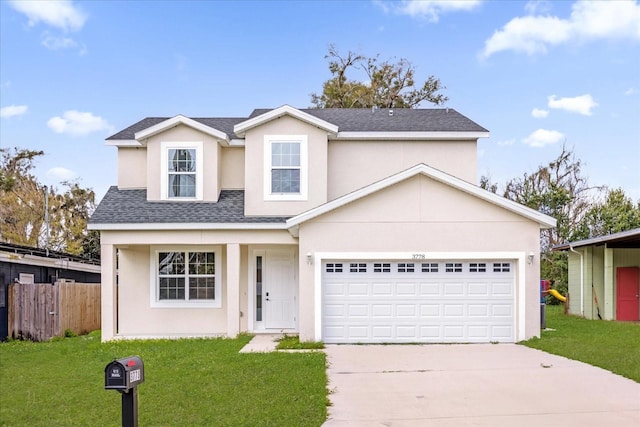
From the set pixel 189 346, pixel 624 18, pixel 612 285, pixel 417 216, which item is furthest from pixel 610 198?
pixel 189 346

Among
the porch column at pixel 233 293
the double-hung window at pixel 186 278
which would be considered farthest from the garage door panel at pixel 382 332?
the double-hung window at pixel 186 278

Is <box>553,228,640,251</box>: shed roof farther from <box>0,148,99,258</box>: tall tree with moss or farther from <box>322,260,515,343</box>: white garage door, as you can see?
<box>0,148,99,258</box>: tall tree with moss

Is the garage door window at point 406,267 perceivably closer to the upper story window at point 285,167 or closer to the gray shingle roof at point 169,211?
the gray shingle roof at point 169,211

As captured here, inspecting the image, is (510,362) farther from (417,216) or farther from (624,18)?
(624,18)

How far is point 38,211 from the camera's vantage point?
3544cm

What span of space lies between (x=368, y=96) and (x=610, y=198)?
46.0 ft

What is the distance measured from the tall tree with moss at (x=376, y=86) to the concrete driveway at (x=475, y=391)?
77.6ft

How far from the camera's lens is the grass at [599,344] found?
→ 1147 centimetres

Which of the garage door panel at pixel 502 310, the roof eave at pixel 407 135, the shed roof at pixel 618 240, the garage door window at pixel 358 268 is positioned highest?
the roof eave at pixel 407 135

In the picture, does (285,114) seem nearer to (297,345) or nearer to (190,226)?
(190,226)

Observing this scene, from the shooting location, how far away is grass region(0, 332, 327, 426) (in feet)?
25.6

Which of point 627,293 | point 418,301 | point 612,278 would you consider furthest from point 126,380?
point 627,293

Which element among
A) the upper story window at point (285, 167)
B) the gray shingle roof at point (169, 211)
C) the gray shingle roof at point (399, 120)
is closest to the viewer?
the gray shingle roof at point (169, 211)

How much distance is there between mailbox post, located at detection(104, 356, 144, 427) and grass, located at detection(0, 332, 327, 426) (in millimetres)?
1763
